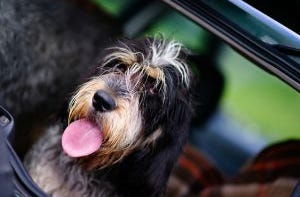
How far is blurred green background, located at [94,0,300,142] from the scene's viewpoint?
321 cm

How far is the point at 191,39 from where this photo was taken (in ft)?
10.9

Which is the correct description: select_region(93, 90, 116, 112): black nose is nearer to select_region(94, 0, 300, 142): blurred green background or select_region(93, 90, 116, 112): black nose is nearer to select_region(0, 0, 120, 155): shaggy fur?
select_region(0, 0, 120, 155): shaggy fur

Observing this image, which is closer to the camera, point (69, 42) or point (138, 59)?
point (138, 59)

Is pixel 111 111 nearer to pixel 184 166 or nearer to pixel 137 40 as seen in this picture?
pixel 137 40

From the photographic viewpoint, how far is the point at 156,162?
2.57m

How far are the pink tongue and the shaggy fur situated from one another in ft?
1.91

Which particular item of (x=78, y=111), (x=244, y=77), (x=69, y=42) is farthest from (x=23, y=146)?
(x=244, y=77)

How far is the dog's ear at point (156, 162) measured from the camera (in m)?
2.54

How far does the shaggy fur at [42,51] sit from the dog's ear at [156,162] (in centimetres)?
57

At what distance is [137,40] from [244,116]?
118 centimetres

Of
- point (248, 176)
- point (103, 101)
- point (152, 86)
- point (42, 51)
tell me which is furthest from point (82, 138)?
point (248, 176)

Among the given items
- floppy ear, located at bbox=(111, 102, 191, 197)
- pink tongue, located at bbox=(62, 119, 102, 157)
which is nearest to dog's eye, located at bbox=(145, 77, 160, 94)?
floppy ear, located at bbox=(111, 102, 191, 197)

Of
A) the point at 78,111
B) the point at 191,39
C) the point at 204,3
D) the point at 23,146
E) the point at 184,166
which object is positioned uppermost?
the point at 204,3

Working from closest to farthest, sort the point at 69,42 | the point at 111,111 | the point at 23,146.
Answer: the point at 111,111 → the point at 23,146 → the point at 69,42
